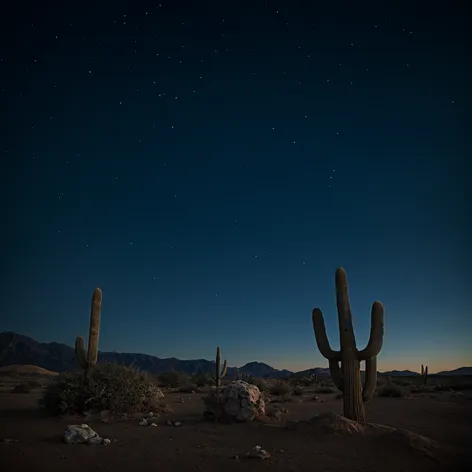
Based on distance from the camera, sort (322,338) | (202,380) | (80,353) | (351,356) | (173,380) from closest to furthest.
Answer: (351,356) < (322,338) < (80,353) < (173,380) < (202,380)

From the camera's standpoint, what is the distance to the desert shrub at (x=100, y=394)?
1248 cm

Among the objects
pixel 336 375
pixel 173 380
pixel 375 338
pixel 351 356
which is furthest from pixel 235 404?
pixel 173 380

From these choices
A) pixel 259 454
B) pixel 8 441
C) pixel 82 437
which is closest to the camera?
pixel 259 454

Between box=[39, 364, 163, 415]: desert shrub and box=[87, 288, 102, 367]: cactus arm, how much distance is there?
57 cm

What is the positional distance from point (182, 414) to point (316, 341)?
5.30 m

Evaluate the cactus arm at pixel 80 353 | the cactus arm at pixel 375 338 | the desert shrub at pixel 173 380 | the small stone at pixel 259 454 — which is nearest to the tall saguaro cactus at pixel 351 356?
the cactus arm at pixel 375 338

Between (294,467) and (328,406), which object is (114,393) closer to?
(294,467)

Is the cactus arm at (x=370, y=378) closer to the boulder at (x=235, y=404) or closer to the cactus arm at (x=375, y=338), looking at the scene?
the cactus arm at (x=375, y=338)

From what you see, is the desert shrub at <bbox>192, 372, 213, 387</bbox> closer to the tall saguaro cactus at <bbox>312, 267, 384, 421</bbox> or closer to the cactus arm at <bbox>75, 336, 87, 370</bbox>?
the cactus arm at <bbox>75, 336, 87, 370</bbox>

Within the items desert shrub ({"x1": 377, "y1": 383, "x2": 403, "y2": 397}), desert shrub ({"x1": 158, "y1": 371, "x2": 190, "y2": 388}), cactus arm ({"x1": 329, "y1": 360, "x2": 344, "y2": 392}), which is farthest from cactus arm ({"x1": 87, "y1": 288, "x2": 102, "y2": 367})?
desert shrub ({"x1": 377, "y1": 383, "x2": 403, "y2": 397})

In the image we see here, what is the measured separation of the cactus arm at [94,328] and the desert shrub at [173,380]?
14233mm

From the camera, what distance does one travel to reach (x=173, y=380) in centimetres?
2834

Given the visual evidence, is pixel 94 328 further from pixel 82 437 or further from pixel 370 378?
pixel 370 378

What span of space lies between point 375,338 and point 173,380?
20.7 metres
